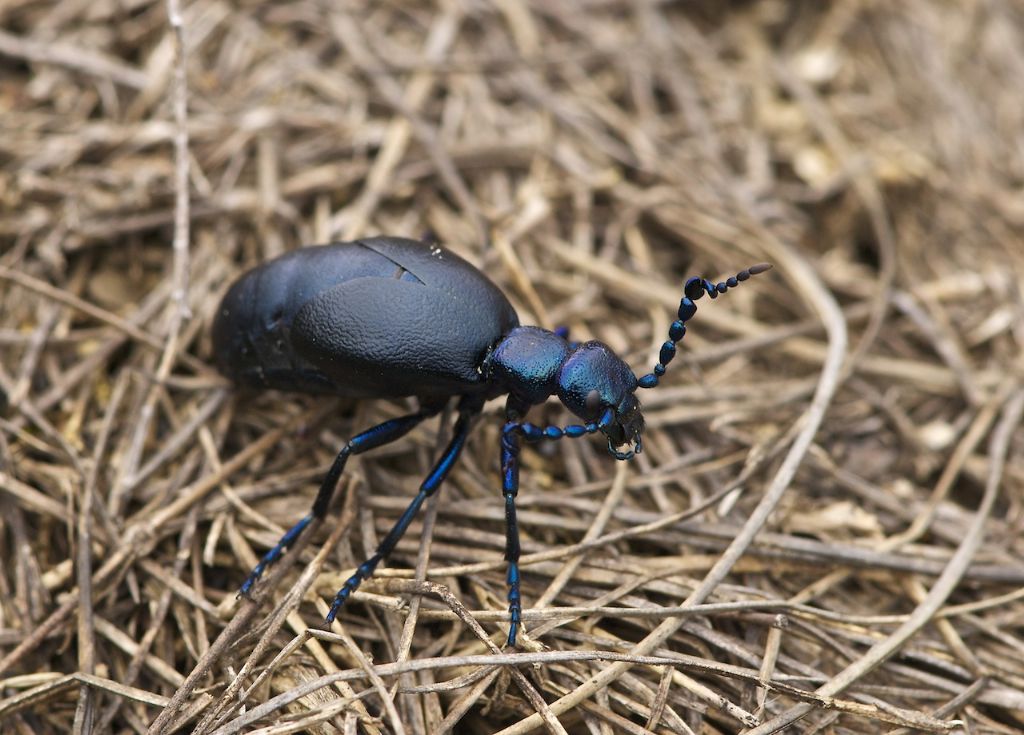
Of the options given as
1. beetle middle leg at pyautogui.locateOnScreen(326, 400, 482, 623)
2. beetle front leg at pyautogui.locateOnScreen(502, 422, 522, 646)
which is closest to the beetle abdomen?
beetle middle leg at pyautogui.locateOnScreen(326, 400, 482, 623)

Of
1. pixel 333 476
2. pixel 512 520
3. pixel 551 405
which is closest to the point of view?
pixel 512 520

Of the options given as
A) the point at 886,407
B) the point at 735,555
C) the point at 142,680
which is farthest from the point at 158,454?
the point at 886,407

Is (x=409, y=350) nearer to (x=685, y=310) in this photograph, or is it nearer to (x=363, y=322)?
(x=363, y=322)

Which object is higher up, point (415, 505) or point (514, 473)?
point (514, 473)

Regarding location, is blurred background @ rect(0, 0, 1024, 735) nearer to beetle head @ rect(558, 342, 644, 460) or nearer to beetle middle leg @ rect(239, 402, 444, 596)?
beetle middle leg @ rect(239, 402, 444, 596)

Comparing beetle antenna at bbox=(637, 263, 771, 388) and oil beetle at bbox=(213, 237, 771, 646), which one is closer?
beetle antenna at bbox=(637, 263, 771, 388)

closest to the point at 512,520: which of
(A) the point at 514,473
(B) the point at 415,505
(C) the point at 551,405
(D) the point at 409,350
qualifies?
(A) the point at 514,473

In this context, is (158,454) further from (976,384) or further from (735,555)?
(976,384)

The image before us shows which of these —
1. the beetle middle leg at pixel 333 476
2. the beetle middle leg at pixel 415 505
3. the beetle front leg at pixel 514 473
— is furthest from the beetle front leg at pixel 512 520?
the beetle middle leg at pixel 333 476
